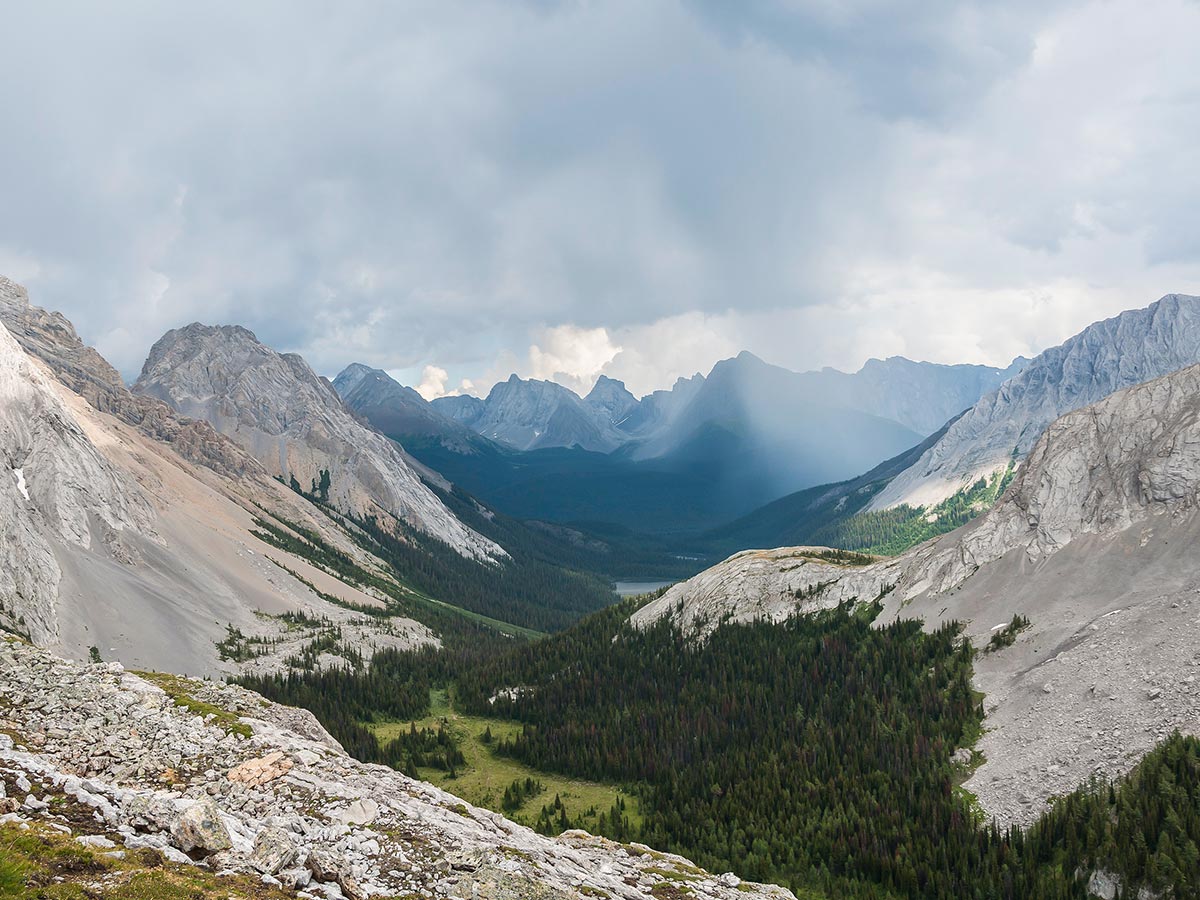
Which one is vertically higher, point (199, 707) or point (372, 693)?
point (199, 707)

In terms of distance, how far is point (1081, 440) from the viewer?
96.4 metres

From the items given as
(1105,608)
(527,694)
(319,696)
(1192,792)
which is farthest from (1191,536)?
(319,696)

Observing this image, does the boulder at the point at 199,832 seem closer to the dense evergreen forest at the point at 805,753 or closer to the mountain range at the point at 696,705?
the mountain range at the point at 696,705

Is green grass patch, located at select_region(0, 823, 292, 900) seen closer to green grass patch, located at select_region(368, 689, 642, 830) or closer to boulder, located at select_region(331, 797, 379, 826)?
boulder, located at select_region(331, 797, 379, 826)

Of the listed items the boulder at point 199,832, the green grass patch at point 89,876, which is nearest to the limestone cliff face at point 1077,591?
the boulder at point 199,832

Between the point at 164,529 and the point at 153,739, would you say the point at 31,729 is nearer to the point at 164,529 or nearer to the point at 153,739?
the point at 153,739

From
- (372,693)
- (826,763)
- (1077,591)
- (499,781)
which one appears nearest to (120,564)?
(372,693)

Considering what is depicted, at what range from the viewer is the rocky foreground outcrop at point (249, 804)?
22.2 m

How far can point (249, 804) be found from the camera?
29203 millimetres

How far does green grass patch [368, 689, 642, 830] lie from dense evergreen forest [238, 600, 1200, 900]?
6.87ft

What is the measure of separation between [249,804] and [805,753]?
65.1 meters

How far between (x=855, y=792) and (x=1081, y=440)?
6273 cm

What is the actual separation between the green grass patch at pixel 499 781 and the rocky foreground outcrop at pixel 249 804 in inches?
1558

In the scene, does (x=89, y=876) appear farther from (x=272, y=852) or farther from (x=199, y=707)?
(x=199, y=707)
